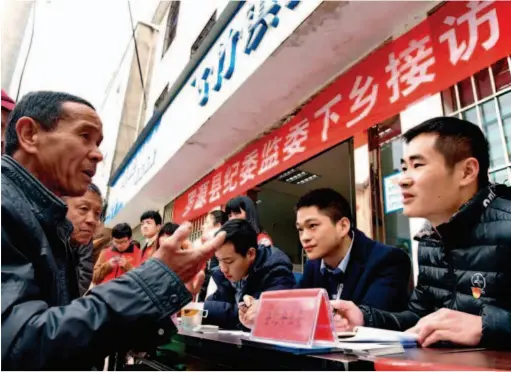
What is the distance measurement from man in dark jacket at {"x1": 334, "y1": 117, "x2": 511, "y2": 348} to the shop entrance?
1673mm

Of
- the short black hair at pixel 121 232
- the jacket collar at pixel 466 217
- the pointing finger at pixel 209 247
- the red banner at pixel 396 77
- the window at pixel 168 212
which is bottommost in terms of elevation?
the pointing finger at pixel 209 247

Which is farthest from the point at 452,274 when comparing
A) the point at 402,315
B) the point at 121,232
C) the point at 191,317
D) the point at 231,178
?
the point at 231,178

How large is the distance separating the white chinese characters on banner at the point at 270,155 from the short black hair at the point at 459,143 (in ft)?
7.42

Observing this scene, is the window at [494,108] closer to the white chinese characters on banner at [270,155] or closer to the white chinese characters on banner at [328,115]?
the white chinese characters on banner at [328,115]

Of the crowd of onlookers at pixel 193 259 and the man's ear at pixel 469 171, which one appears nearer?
the crowd of onlookers at pixel 193 259

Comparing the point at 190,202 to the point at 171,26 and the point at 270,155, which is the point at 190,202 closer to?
the point at 270,155

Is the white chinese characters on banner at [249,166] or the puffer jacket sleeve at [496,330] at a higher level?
the white chinese characters on banner at [249,166]

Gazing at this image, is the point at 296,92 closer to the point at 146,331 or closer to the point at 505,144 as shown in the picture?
the point at 505,144

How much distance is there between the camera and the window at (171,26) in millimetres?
8812

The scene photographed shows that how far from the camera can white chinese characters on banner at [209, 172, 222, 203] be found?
4.87 meters

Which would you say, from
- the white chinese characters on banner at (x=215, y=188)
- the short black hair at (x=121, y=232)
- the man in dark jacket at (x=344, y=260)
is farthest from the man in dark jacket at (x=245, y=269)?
the white chinese characters on banner at (x=215, y=188)

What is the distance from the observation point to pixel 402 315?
1346 mm

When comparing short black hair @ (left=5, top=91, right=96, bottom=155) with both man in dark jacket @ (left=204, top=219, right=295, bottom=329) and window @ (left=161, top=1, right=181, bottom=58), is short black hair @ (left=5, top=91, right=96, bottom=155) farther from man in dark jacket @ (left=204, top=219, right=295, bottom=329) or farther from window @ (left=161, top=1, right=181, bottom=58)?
window @ (left=161, top=1, right=181, bottom=58)

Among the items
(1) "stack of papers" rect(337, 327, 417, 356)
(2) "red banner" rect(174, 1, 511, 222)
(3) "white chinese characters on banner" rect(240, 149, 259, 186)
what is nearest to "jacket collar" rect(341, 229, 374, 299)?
(1) "stack of papers" rect(337, 327, 417, 356)
